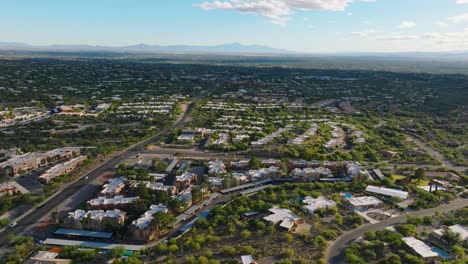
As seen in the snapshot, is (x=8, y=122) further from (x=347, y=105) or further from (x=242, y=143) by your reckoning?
(x=347, y=105)

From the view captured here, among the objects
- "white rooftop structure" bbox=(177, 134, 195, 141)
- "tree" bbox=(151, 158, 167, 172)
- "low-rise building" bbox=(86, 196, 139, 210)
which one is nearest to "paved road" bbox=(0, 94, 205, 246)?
"low-rise building" bbox=(86, 196, 139, 210)

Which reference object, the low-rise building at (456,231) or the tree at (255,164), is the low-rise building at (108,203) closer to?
the tree at (255,164)

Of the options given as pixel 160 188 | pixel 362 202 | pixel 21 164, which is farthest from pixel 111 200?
pixel 362 202

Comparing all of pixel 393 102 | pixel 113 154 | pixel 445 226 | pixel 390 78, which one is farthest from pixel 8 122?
pixel 390 78

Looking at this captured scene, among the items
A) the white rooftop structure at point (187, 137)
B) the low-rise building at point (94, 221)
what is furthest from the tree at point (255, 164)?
the low-rise building at point (94, 221)

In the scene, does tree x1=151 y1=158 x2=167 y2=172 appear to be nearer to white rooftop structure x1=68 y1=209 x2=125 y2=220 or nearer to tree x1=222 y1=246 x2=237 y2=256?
white rooftop structure x1=68 y1=209 x2=125 y2=220
